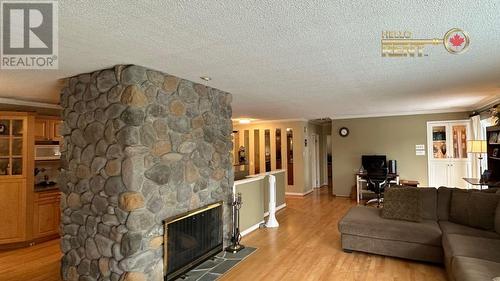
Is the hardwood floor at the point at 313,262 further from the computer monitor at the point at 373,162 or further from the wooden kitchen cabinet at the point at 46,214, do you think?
the wooden kitchen cabinet at the point at 46,214

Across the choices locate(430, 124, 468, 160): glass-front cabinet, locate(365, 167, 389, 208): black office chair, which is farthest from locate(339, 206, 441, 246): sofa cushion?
locate(430, 124, 468, 160): glass-front cabinet

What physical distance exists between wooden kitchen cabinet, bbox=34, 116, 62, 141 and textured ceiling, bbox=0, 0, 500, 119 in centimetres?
98

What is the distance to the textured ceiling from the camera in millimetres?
1749

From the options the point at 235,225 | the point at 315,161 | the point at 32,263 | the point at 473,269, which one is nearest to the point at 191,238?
the point at 235,225

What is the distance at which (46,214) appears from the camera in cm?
462

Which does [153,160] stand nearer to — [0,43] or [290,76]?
[0,43]

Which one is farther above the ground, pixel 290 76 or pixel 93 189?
pixel 290 76

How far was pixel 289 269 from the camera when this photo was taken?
3.38 metres

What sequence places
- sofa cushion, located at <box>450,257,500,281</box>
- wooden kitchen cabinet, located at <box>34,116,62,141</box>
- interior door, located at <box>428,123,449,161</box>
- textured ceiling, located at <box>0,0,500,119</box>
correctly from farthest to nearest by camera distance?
1. interior door, located at <box>428,123,449,161</box>
2. wooden kitchen cabinet, located at <box>34,116,62,141</box>
3. sofa cushion, located at <box>450,257,500,281</box>
4. textured ceiling, located at <box>0,0,500,119</box>

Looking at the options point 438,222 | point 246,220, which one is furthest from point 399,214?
point 246,220

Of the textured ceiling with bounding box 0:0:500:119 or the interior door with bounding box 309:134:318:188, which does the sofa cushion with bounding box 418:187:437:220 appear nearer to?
the textured ceiling with bounding box 0:0:500:119

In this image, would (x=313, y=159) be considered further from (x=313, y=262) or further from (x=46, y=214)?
(x=46, y=214)

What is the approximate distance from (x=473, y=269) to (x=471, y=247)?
0.64 metres

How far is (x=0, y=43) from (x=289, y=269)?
3588 millimetres
